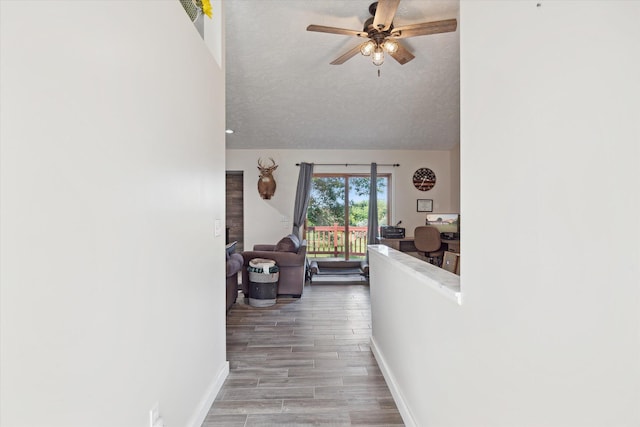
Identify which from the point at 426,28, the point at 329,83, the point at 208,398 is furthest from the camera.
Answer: the point at 329,83

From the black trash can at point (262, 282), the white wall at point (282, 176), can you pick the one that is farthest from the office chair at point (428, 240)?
the black trash can at point (262, 282)

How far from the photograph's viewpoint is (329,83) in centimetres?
454

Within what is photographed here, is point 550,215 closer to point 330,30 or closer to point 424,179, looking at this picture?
point 330,30

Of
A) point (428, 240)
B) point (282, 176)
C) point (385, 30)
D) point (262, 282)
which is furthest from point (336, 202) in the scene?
point (385, 30)

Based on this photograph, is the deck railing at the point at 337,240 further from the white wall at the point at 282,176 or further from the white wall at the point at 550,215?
the white wall at the point at 550,215

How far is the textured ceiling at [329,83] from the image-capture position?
334 cm

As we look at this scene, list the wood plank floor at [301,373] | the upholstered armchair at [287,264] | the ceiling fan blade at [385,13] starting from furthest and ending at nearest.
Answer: the upholstered armchair at [287,264] → the ceiling fan blade at [385,13] → the wood plank floor at [301,373]

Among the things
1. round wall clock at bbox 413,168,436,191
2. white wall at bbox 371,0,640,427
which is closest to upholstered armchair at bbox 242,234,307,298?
round wall clock at bbox 413,168,436,191

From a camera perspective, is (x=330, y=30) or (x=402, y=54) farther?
(x=402, y=54)

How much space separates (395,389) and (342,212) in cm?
471

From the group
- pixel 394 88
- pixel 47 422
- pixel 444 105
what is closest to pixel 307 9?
pixel 394 88

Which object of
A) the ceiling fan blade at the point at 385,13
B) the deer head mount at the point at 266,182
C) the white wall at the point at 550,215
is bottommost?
the white wall at the point at 550,215

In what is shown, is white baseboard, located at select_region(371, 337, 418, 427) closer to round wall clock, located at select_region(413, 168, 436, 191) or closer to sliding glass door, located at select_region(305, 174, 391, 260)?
sliding glass door, located at select_region(305, 174, 391, 260)

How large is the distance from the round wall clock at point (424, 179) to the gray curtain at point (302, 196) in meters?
2.17
